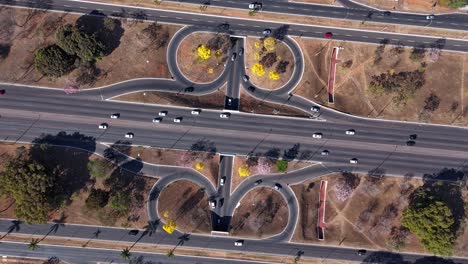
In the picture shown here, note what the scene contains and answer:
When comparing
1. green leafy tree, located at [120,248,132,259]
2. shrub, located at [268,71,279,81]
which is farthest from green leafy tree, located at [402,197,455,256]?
green leafy tree, located at [120,248,132,259]

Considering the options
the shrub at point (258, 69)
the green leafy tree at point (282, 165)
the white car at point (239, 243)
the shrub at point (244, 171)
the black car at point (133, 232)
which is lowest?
the white car at point (239, 243)

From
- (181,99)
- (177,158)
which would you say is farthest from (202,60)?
(177,158)

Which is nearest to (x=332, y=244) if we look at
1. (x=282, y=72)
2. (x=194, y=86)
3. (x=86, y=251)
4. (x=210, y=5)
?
(x=282, y=72)

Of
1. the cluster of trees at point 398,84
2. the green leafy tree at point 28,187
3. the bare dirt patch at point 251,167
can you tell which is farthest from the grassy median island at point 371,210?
the green leafy tree at point 28,187

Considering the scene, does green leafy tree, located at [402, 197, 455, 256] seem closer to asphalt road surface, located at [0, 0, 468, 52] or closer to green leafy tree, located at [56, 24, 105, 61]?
asphalt road surface, located at [0, 0, 468, 52]

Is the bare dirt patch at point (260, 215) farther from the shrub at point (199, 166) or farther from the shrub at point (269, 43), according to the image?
the shrub at point (269, 43)

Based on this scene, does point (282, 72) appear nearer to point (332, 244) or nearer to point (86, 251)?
point (332, 244)
